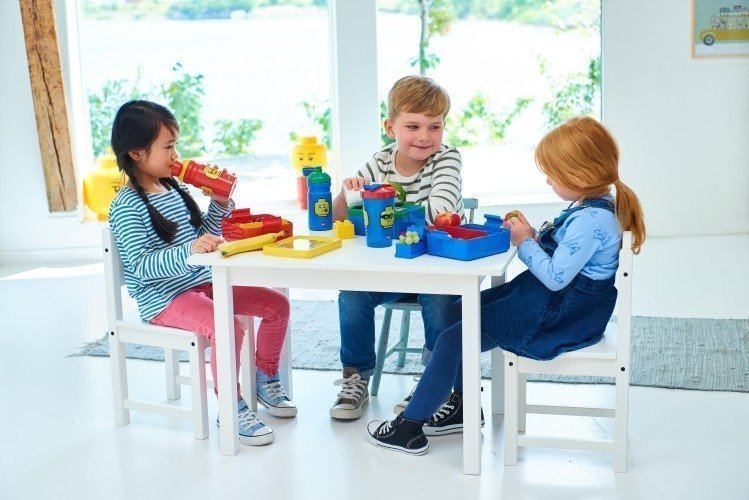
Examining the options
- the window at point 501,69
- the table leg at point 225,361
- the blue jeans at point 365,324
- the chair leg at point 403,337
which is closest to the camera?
the table leg at point 225,361

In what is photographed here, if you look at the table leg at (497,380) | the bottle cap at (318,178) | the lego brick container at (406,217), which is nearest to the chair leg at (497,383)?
the table leg at (497,380)

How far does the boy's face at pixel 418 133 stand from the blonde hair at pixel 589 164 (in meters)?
0.46

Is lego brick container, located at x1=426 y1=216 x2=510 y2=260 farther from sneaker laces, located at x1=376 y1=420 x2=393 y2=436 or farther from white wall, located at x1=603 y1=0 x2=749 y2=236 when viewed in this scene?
white wall, located at x1=603 y1=0 x2=749 y2=236

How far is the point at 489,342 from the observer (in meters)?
2.56

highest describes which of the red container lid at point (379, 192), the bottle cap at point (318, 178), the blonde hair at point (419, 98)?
the blonde hair at point (419, 98)

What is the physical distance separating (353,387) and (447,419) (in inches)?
13.0

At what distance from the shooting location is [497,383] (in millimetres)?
2910

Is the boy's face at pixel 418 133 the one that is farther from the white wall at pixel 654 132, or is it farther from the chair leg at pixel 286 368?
the white wall at pixel 654 132

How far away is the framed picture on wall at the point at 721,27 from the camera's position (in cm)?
512

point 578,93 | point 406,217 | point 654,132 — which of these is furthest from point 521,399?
point 578,93

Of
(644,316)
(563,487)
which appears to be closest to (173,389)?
(563,487)

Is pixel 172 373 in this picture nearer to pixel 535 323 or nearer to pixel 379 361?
pixel 379 361

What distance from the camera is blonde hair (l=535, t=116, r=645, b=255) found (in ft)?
7.97

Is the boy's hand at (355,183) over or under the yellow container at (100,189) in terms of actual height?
over
